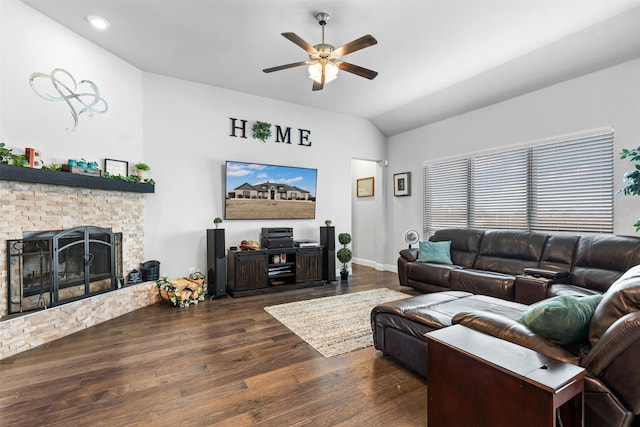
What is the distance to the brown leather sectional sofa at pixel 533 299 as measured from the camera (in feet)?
4.11

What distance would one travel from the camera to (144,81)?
4285mm

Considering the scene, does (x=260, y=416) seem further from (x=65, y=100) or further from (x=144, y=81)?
(x=144, y=81)

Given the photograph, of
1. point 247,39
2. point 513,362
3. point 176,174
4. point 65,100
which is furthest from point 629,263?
point 65,100

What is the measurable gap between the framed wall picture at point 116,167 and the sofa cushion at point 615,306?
4646 millimetres

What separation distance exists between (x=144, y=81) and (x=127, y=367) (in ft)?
12.3

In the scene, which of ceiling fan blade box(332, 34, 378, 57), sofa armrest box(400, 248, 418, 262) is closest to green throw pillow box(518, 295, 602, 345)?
ceiling fan blade box(332, 34, 378, 57)

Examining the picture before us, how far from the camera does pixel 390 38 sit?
3.43 meters

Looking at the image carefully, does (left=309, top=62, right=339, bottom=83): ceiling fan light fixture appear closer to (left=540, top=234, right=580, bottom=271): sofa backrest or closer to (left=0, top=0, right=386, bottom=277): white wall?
(left=0, top=0, right=386, bottom=277): white wall

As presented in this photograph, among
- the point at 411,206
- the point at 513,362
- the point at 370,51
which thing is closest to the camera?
the point at 513,362

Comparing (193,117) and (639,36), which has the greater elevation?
(639,36)

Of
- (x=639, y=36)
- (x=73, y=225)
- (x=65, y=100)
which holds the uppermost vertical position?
(x=639, y=36)

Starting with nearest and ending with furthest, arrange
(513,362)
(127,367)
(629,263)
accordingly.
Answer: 1. (513,362)
2. (127,367)
3. (629,263)

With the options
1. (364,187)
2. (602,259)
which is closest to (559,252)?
(602,259)

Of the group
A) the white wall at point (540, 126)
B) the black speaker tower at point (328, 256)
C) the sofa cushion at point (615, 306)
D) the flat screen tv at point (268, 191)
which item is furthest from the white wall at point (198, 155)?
the sofa cushion at point (615, 306)
